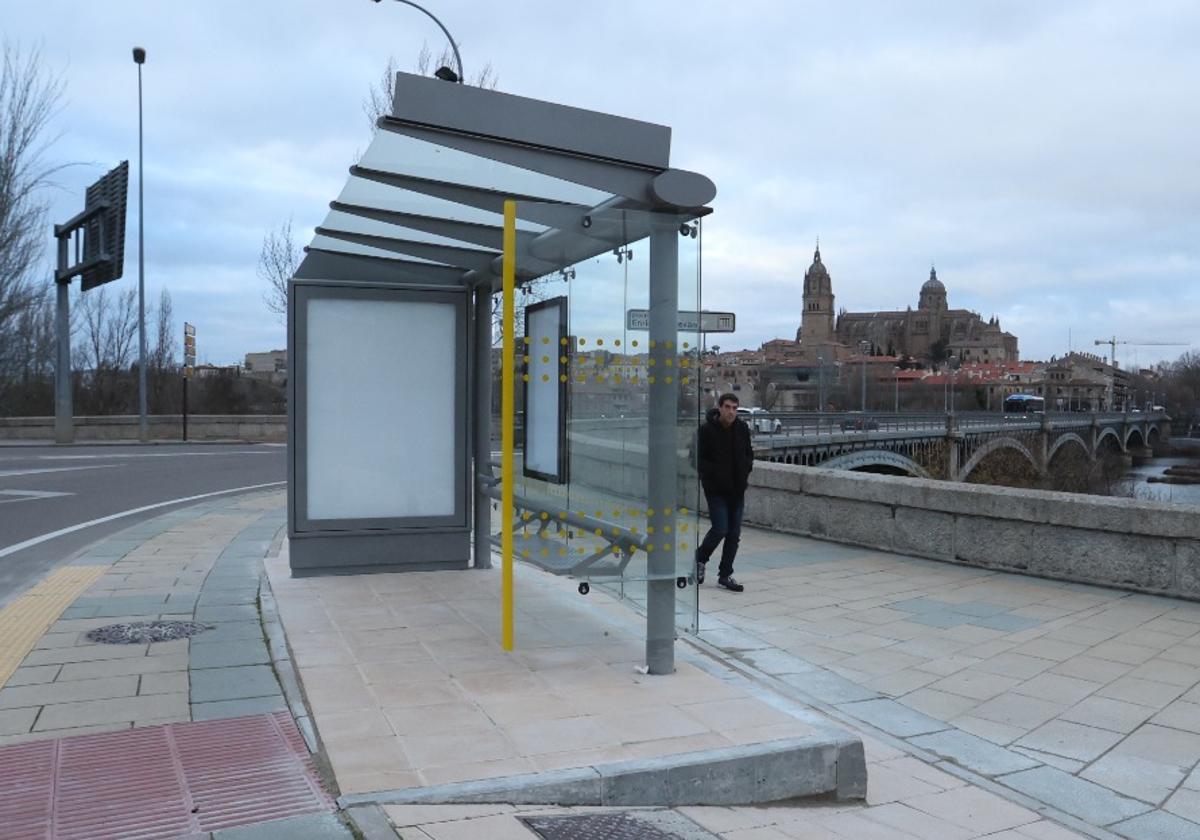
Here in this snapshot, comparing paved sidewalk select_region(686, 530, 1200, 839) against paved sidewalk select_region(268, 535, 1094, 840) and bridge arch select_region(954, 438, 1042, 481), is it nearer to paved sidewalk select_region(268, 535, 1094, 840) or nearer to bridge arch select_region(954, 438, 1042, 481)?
paved sidewalk select_region(268, 535, 1094, 840)

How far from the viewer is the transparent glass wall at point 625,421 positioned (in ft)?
18.1

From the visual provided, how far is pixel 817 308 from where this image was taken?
160125 millimetres

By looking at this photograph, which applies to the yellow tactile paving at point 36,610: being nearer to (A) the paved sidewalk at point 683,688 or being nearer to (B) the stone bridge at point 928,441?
(A) the paved sidewalk at point 683,688

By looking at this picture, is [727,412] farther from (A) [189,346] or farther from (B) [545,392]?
(A) [189,346]

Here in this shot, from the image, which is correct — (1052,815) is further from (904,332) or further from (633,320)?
(904,332)

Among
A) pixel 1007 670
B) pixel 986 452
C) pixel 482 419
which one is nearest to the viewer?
pixel 1007 670

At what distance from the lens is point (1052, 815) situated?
14.2 feet

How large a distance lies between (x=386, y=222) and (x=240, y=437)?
31699 millimetres

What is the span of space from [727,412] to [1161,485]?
7064 centimetres

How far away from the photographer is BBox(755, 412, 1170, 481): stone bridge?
4662 cm

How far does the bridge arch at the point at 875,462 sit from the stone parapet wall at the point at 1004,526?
31.4m

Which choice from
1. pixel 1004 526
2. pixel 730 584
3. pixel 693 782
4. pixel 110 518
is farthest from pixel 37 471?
pixel 693 782

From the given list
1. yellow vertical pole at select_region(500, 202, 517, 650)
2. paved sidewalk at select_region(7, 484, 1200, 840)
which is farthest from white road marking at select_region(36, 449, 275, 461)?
yellow vertical pole at select_region(500, 202, 517, 650)

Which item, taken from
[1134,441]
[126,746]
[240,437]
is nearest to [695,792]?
[126,746]
